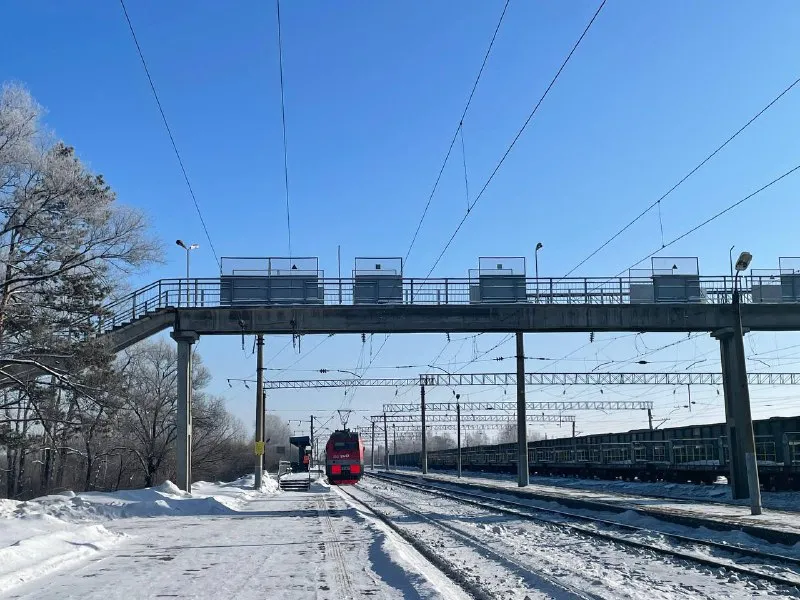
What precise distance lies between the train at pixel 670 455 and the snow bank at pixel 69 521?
77.8 ft

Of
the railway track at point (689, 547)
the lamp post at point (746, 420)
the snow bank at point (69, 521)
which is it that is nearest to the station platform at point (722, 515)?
the lamp post at point (746, 420)

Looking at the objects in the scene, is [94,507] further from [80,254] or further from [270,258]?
[270,258]

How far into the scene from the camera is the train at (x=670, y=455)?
34.4 metres

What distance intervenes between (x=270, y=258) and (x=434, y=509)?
41.2ft

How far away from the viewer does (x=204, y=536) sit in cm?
1873

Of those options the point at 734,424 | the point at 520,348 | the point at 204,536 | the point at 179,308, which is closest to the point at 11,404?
the point at 179,308

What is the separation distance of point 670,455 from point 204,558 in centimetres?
3698

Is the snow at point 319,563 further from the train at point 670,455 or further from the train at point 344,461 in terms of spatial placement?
the train at point 344,461

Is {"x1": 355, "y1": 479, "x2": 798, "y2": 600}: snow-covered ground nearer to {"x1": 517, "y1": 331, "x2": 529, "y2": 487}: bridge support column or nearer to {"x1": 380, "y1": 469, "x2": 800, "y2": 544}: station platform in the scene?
{"x1": 380, "y1": 469, "x2": 800, "y2": 544}: station platform

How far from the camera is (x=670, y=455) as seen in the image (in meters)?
45.3

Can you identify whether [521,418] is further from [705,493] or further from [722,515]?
[722,515]

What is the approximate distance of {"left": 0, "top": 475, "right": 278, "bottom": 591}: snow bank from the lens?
12453 mm

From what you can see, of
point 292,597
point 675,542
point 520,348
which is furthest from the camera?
point 520,348

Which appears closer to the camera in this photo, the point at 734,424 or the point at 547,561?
the point at 547,561
